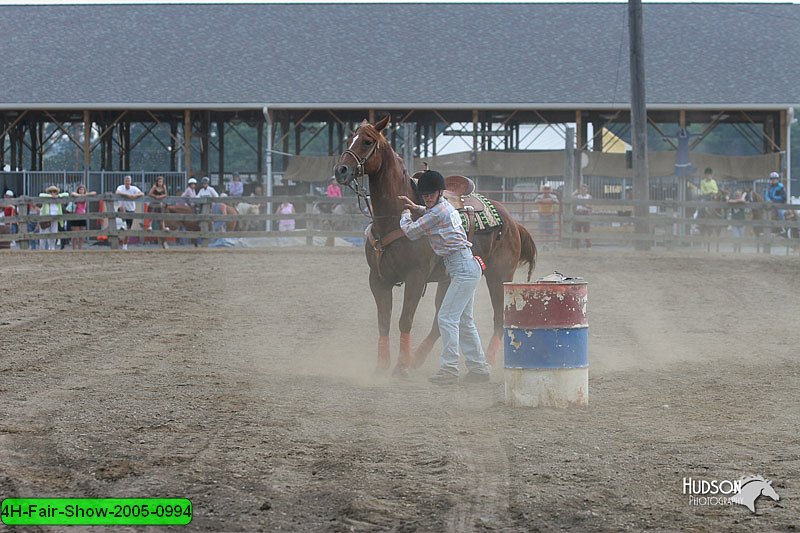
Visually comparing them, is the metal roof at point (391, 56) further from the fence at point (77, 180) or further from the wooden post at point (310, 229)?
the wooden post at point (310, 229)

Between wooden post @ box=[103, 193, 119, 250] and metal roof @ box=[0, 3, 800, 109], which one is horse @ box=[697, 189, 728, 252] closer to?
metal roof @ box=[0, 3, 800, 109]

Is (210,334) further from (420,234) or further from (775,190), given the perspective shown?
(775,190)

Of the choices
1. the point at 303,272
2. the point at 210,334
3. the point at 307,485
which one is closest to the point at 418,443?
the point at 307,485

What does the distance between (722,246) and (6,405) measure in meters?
24.6

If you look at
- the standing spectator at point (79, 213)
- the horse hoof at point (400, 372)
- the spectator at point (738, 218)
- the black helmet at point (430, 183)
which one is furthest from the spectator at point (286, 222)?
the black helmet at point (430, 183)

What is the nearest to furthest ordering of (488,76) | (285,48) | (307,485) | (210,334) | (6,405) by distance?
1. (307,485)
2. (6,405)
3. (210,334)
4. (488,76)
5. (285,48)

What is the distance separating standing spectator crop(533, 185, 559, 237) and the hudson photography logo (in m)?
20.4

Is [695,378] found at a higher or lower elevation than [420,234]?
lower

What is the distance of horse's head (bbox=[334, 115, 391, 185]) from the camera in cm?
944

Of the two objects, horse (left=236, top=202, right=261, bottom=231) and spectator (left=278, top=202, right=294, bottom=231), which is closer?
spectator (left=278, top=202, right=294, bottom=231)

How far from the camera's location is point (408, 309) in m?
10.0

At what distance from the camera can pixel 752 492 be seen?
574 cm

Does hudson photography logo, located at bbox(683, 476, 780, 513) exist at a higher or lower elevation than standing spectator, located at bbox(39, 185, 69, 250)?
lower

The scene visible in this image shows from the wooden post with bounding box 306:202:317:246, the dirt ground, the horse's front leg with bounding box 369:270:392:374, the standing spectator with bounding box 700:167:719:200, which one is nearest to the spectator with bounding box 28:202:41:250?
the wooden post with bounding box 306:202:317:246
